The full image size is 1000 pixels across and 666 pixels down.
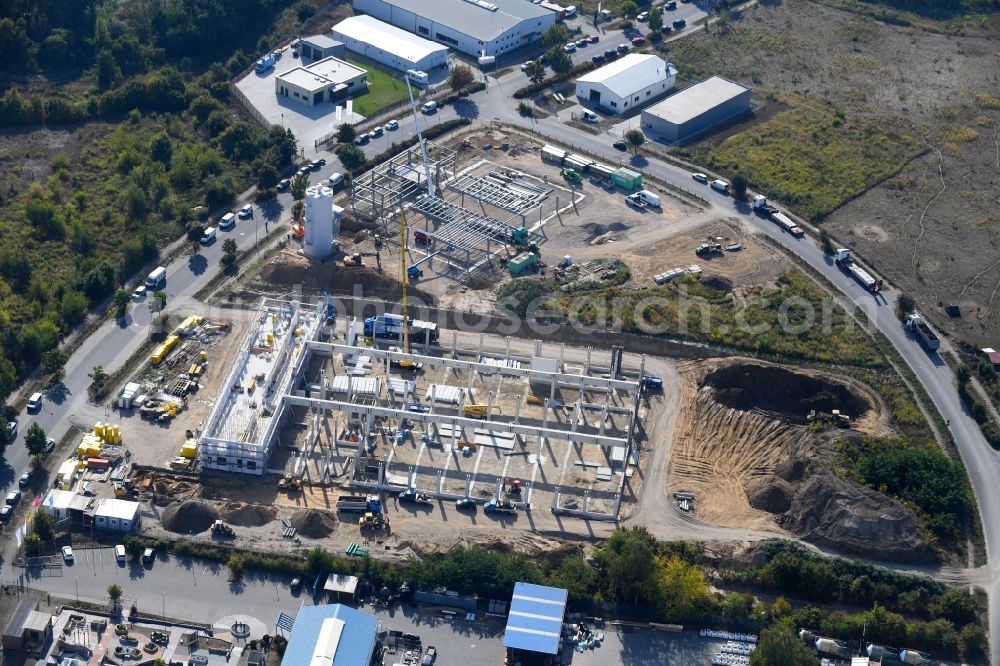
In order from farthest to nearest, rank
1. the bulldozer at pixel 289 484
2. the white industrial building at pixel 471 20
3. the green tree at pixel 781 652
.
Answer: the white industrial building at pixel 471 20 < the bulldozer at pixel 289 484 < the green tree at pixel 781 652

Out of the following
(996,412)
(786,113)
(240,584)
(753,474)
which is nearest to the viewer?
(240,584)

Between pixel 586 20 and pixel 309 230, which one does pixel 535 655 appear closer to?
pixel 309 230

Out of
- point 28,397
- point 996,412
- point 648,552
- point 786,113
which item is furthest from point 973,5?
point 28,397

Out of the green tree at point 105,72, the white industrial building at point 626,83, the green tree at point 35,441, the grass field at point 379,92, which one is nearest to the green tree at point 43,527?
the green tree at point 35,441

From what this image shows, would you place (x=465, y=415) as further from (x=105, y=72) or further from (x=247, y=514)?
(x=105, y=72)

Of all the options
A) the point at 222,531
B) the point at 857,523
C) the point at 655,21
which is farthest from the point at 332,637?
the point at 655,21

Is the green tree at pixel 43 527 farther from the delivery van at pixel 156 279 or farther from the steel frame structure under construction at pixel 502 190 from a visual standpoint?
the steel frame structure under construction at pixel 502 190
